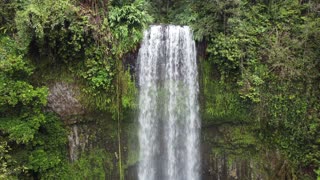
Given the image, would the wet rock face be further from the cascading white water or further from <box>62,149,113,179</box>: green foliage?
the cascading white water

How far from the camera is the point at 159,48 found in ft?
28.8

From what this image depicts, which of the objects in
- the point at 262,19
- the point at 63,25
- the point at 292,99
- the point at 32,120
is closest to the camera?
the point at 32,120

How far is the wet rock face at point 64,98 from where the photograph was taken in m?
8.49

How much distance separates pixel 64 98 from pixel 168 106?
307 centimetres

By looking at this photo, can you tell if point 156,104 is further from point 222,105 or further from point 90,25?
point 90,25

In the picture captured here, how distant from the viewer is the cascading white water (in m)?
8.78

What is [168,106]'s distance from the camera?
893 centimetres

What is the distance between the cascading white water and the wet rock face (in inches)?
74.8

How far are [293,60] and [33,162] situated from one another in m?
7.79

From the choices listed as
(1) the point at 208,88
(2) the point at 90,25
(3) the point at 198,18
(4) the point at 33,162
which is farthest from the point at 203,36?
(4) the point at 33,162

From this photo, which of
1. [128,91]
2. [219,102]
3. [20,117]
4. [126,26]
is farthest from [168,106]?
[20,117]

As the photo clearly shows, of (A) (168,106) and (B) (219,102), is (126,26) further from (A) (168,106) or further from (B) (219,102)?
(B) (219,102)

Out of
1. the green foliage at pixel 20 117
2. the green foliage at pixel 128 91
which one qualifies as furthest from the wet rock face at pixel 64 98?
the green foliage at pixel 128 91

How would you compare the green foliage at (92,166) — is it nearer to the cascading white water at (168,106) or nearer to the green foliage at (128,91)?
the cascading white water at (168,106)
